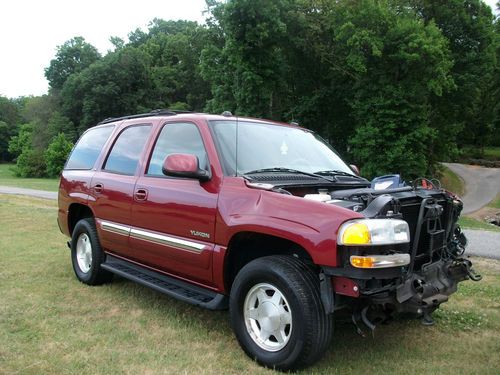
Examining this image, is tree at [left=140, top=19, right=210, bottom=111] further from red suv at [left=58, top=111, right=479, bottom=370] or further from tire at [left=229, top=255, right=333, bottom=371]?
tire at [left=229, top=255, right=333, bottom=371]

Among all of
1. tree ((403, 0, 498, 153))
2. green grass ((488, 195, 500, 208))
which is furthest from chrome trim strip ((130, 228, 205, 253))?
green grass ((488, 195, 500, 208))

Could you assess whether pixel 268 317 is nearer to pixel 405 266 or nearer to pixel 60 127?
pixel 405 266

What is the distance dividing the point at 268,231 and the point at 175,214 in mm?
1128

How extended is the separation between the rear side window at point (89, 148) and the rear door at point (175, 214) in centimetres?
135

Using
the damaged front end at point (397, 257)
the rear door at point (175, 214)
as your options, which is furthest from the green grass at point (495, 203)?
the rear door at point (175, 214)

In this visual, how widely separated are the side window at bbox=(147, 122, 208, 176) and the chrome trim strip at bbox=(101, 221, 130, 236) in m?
0.68

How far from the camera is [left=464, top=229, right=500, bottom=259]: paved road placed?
8.12 metres

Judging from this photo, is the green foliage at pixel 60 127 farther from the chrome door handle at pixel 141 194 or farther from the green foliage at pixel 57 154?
the chrome door handle at pixel 141 194

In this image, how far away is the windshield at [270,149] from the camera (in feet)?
14.1

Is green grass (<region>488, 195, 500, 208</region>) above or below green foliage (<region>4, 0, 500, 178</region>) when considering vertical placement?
below

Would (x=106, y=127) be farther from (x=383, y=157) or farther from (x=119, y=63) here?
(x=119, y=63)

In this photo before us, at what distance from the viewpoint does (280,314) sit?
3580 mm

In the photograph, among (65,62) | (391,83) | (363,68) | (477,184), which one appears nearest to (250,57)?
(363,68)

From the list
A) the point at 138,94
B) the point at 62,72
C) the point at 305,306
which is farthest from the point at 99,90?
the point at 305,306
